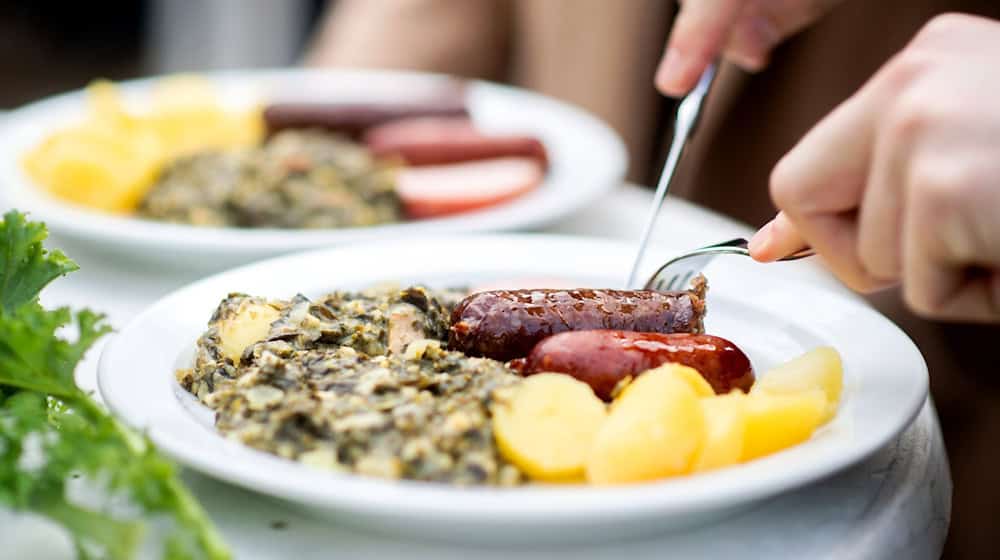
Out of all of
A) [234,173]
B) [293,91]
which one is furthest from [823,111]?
[234,173]

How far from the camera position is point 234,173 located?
8.72 ft

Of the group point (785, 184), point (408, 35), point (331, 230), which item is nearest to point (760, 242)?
point (785, 184)

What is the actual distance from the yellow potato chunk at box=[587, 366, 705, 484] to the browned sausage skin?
0.26 m

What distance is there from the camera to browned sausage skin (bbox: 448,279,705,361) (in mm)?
1425

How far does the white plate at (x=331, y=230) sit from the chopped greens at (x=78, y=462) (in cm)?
90

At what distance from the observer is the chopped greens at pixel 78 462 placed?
1.01 m

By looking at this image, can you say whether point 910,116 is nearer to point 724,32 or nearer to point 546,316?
point 546,316

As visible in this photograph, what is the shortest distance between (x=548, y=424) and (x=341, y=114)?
2.09 metres

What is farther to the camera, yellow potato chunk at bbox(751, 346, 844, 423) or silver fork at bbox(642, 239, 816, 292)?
silver fork at bbox(642, 239, 816, 292)

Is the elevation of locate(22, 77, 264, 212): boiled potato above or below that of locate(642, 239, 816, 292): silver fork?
below

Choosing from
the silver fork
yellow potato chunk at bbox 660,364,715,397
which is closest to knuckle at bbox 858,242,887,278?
yellow potato chunk at bbox 660,364,715,397

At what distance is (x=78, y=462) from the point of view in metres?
1.04

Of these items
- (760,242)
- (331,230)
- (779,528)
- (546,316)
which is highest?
(760,242)

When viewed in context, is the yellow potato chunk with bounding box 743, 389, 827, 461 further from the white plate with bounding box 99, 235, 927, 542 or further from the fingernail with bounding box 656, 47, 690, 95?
the fingernail with bounding box 656, 47, 690, 95
